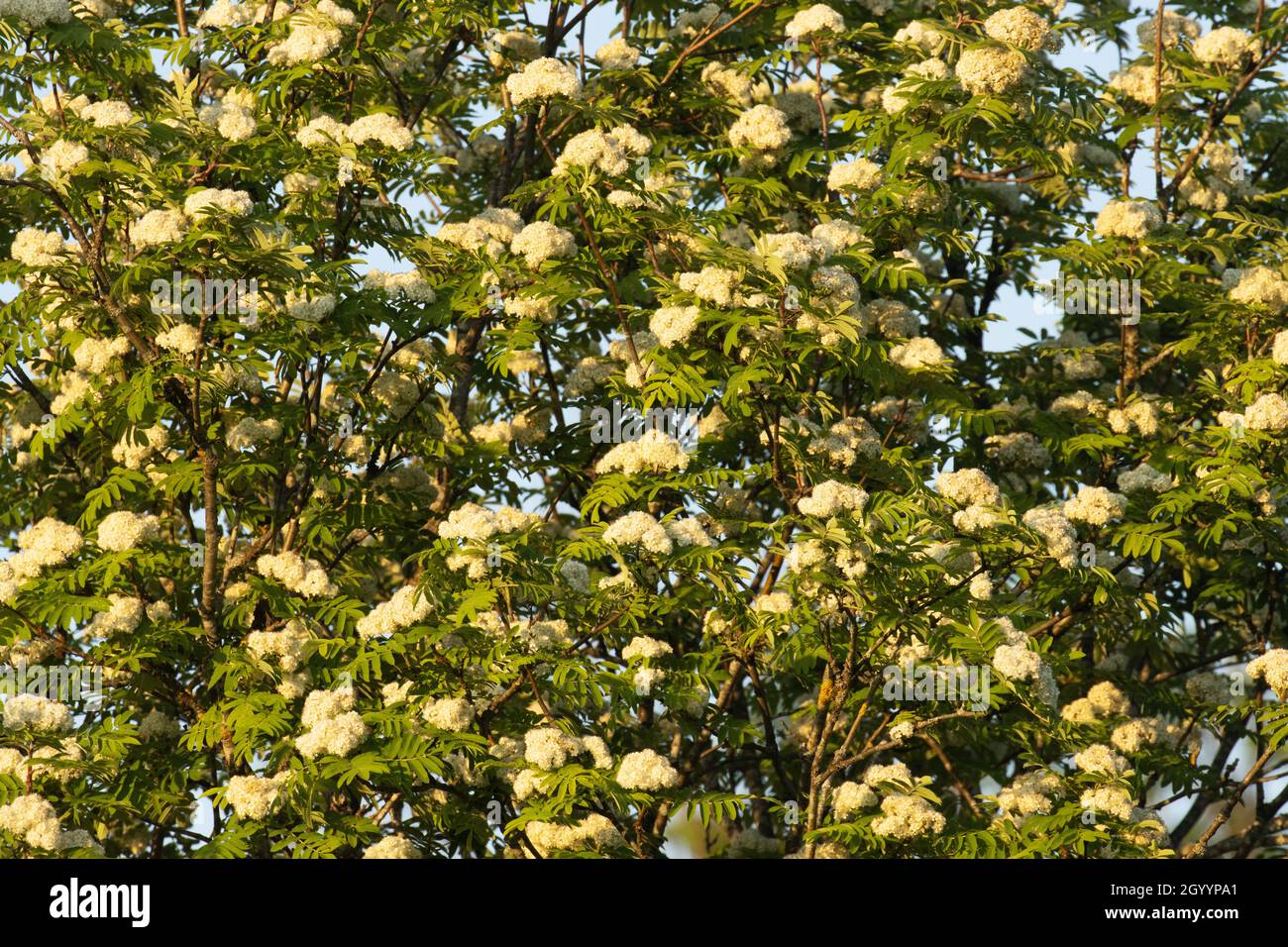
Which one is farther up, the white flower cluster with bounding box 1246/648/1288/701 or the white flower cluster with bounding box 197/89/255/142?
the white flower cluster with bounding box 197/89/255/142

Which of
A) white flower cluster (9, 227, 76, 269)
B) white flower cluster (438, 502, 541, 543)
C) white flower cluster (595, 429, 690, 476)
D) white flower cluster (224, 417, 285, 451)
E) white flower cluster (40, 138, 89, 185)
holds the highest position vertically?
white flower cluster (40, 138, 89, 185)

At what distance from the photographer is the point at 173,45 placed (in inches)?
508

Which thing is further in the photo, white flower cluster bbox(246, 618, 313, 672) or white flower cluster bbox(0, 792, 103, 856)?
white flower cluster bbox(246, 618, 313, 672)

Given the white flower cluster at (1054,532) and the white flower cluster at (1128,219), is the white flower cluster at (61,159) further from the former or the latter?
the white flower cluster at (1128,219)

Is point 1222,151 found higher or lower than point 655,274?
higher

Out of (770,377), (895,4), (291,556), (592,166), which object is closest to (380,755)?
(291,556)

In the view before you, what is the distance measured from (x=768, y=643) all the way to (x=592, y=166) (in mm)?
3394

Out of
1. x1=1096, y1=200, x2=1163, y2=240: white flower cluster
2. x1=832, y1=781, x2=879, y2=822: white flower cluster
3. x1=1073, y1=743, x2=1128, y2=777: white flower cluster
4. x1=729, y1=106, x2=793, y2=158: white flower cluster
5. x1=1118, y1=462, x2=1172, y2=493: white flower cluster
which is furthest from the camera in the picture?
x1=729, y1=106, x2=793, y2=158: white flower cluster

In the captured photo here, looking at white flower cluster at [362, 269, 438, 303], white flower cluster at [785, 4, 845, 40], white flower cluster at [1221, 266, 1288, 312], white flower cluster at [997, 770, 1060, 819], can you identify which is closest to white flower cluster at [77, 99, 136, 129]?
white flower cluster at [362, 269, 438, 303]

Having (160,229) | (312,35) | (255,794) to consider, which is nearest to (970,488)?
(255,794)

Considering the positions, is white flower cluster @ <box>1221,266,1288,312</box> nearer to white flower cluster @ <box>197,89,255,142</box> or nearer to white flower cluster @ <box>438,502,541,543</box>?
white flower cluster @ <box>438,502,541,543</box>

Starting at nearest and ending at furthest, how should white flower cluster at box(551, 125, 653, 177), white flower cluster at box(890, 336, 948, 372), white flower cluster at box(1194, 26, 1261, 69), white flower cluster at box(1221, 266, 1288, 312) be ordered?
white flower cluster at box(551, 125, 653, 177) < white flower cluster at box(890, 336, 948, 372) < white flower cluster at box(1221, 266, 1288, 312) < white flower cluster at box(1194, 26, 1261, 69)
